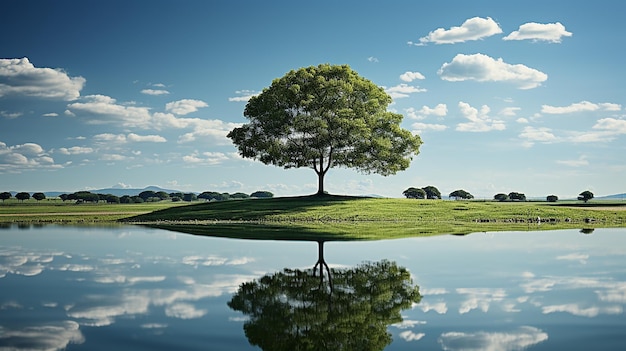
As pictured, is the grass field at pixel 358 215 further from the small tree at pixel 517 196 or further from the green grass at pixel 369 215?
the small tree at pixel 517 196

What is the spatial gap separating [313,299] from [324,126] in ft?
185

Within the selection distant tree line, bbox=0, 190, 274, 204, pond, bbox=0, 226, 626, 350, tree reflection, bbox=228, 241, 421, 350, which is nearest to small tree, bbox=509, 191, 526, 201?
distant tree line, bbox=0, 190, 274, 204

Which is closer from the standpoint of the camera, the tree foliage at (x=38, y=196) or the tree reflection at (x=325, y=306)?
the tree reflection at (x=325, y=306)

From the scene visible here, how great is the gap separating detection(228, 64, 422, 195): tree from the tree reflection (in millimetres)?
52560

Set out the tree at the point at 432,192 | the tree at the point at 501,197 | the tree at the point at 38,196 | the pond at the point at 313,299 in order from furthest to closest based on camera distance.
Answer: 1. the tree at the point at 38,196
2. the tree at the point at 501,197
3. the tree at the point at 432,192
4. the pond at the point at 313,299

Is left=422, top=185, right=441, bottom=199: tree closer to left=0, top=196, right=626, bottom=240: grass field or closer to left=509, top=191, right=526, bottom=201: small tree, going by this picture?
left=509, top=191, right=526, bottom=201: small tree

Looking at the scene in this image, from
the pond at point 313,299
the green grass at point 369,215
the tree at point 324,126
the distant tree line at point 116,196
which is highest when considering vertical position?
the tree at point 324,126

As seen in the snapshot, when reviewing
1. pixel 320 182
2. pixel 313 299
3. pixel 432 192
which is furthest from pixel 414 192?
pixel 313 299

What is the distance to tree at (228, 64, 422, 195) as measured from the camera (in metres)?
71.9

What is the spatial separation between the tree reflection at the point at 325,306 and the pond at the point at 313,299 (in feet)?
0.11

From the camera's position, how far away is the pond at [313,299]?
1096 centimetres

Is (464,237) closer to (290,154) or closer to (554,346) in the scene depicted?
(554,346)

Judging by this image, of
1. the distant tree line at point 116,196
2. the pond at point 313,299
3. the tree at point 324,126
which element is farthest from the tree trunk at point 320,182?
the distant tree line at point 116,196

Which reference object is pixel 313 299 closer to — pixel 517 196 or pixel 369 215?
pixel 369 215
